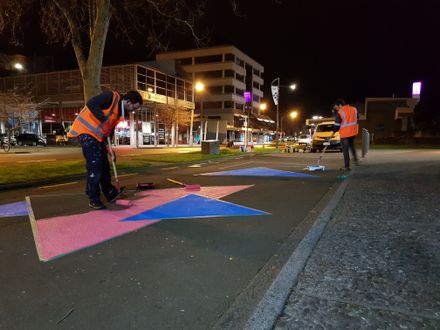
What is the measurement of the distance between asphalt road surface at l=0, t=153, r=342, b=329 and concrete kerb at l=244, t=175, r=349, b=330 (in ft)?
0.31

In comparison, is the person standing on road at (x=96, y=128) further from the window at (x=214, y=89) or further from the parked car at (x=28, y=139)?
the window at (x=214, y=89)

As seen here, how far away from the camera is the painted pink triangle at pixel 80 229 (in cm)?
387

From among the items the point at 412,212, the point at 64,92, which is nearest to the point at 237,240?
the point at 412,212

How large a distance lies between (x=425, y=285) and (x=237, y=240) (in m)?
2.06

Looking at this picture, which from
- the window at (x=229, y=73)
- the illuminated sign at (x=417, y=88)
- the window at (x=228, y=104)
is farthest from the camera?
the window at (x=229, y=73)

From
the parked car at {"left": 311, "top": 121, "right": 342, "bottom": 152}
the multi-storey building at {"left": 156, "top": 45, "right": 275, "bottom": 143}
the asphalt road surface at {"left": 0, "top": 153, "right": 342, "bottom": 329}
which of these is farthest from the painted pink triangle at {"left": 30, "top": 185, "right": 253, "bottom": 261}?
the multi-storey building at {"left": 156, "top": 45, "right": 275, "bottom": 143}

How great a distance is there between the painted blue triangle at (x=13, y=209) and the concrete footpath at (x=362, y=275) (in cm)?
467

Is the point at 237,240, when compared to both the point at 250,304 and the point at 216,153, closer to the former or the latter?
the point at 250,304

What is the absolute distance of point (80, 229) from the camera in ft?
15.0

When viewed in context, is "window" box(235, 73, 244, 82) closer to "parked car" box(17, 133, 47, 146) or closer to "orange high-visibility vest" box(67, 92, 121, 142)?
"parked car" box(17, 133, 47, 146)

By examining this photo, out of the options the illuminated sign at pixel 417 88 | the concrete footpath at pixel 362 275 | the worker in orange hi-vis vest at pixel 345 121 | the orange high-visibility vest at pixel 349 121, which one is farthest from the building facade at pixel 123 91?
the illuminated sign at pixel 417 88

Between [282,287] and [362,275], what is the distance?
0.80 metres

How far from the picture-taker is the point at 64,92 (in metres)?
41.3

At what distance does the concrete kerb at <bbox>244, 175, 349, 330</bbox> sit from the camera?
2275mm
